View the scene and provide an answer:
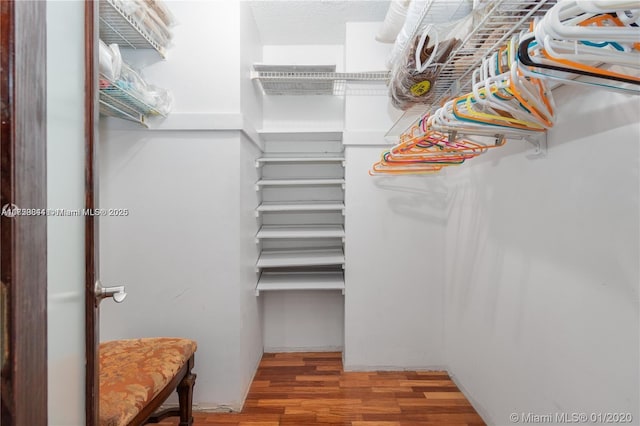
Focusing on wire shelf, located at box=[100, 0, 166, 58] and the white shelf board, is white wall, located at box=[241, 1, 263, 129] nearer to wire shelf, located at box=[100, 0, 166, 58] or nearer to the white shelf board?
the white shelf board

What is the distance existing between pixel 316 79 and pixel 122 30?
1.09 metres

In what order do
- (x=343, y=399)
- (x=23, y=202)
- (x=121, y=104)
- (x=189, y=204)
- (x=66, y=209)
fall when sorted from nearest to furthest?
(x=23, y=202) → (x=66, y=209) → (x=121, y=104) → (x=189, y=204) → (x=343, y=399)

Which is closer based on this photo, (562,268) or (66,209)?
(66,209)

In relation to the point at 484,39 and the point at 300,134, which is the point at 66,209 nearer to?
the point at 484,39

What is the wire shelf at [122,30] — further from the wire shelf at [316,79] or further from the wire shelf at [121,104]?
the wire shelf at [316,79]

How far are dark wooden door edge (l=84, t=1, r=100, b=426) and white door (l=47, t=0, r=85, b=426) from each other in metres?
0.01

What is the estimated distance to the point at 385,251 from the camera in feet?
6.99

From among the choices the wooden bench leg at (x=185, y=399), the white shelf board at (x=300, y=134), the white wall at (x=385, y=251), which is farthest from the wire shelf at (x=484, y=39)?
the wooden bench leg at (x=185, y=399)

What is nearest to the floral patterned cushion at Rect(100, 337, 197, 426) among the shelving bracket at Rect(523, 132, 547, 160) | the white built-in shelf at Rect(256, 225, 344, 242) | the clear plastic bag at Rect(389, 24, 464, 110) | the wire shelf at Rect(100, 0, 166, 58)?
the white built-in shelf at Rect(256, 225, 344, 242)

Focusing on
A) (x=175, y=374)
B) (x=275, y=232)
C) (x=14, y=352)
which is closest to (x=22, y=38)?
(x=14, y=352)

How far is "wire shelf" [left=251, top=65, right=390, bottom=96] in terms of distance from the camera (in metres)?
2.02

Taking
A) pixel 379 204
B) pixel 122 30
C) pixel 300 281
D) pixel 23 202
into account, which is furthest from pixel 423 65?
pixel 300 281

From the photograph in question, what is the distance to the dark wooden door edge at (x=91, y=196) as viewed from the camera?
71 cm

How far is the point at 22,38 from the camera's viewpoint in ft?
1.60
